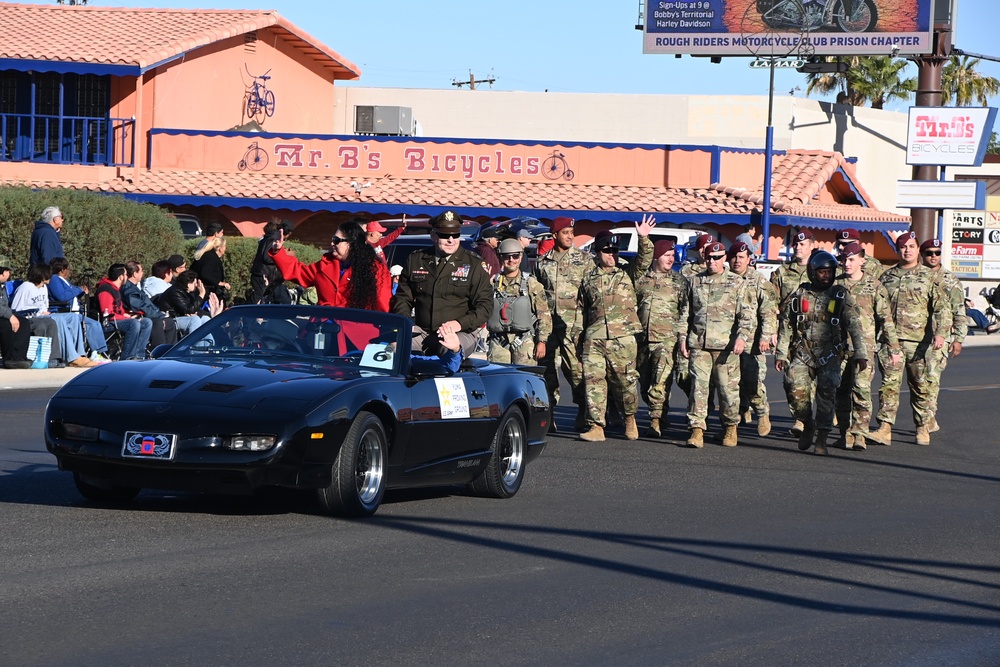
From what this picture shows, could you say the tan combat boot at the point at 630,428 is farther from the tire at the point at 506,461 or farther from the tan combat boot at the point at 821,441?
the tire at the point at 506,461

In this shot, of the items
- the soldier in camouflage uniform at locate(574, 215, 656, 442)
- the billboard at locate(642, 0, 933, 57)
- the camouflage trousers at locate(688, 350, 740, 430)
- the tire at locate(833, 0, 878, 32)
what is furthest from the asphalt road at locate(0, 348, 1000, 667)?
the tire at locate(833, 0, 878, 32)

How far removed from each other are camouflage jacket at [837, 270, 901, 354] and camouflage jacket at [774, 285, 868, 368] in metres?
0.09

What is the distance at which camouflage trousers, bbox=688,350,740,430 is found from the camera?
567 inches

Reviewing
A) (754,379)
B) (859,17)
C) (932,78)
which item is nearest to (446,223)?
(754,379)

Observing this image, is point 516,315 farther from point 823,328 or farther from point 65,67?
point 65,67

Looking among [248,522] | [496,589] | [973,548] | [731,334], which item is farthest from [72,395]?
[731,334]

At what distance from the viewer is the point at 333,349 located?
9.89 metres

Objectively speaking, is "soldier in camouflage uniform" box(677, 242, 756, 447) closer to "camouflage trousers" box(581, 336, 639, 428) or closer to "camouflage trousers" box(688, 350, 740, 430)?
"camouflage trousers" box(688, 350, 740, 430)

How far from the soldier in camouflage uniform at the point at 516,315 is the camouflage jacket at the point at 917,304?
3645mm

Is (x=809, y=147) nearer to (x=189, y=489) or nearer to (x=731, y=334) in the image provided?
(x=731, y=334)

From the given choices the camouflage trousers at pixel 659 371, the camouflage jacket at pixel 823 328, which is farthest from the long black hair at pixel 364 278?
the camouflage jacket at pixel 823 328

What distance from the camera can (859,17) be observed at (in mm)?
48406

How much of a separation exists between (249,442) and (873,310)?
25.8ft

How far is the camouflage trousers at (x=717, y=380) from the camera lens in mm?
14398
